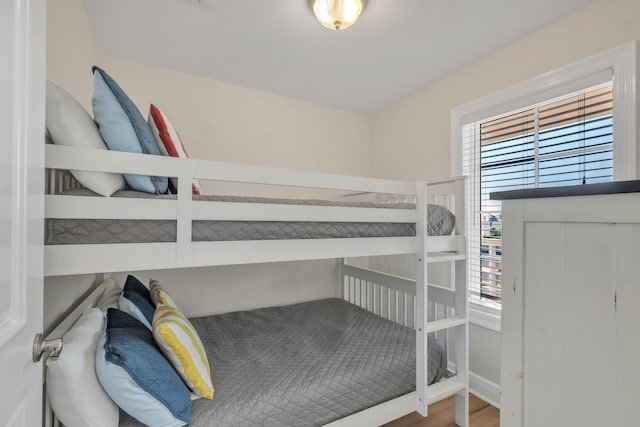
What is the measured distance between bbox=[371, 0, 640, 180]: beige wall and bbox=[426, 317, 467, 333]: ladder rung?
1205 millimetres

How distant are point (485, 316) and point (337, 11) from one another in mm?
2179

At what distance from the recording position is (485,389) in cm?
204

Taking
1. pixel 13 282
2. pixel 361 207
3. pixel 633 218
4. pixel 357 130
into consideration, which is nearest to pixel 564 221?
pixel 633 218

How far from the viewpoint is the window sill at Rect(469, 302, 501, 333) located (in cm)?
198

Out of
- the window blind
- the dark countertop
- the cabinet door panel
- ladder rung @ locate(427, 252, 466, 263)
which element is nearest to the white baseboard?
the window blind

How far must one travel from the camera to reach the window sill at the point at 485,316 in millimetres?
1983

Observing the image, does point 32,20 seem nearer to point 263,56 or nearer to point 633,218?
point 633,218

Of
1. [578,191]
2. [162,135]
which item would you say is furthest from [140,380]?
[578,191]

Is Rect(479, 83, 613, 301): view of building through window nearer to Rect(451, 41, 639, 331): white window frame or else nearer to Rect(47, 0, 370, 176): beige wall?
Rect(451, 41, 639, 331): white window frame

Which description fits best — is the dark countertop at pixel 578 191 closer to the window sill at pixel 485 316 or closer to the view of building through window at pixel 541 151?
the view of building through window at pixel 541 151

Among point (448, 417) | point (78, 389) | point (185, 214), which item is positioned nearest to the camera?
point (78, 389)

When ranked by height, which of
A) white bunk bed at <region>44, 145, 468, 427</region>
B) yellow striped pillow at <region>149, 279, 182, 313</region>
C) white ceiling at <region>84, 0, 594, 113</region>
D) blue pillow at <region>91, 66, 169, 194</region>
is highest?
white ceiling at <region>84, 0, 594, 113</region>

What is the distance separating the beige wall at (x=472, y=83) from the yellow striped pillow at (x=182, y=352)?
85.1 inches

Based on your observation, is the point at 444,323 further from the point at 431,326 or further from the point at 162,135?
the point at 162,135
